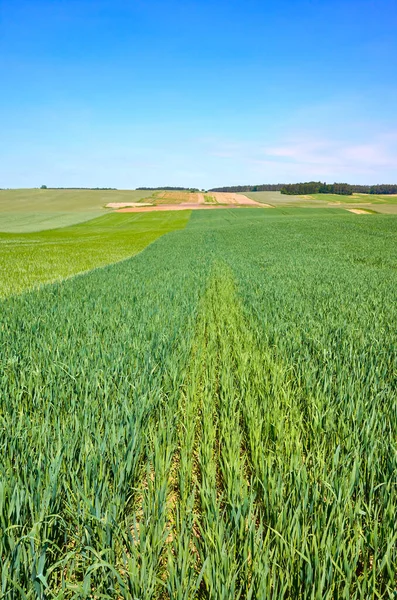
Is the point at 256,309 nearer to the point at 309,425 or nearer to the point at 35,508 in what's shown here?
the point at 309,425

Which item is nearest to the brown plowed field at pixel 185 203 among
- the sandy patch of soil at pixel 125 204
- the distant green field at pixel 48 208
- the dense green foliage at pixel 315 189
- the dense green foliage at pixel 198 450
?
the sandy patch of soil at pixel 125 204

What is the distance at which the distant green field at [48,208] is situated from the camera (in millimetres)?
56500

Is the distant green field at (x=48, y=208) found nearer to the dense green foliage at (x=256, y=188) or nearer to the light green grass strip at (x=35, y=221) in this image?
the light green grass strip at (x=35, y=221)

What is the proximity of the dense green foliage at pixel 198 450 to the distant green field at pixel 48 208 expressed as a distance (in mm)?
50545

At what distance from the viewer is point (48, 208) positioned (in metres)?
79.4

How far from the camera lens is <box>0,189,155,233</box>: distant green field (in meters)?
56.5

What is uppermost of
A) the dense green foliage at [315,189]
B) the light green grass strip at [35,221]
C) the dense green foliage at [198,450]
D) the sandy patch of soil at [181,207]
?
the dense green foliage at [315,189]

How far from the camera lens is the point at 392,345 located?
4648 millimetres

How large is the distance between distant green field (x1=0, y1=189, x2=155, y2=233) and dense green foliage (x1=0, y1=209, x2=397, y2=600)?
50.5 m

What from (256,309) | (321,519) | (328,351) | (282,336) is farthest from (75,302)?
(321,519)

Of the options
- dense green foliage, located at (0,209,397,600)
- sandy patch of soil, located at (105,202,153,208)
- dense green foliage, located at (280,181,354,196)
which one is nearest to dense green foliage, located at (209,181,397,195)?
dense green foliage, located at (280,181,354,196)

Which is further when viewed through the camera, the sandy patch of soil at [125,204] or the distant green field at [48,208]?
the sandy patch of soil at [125,204]

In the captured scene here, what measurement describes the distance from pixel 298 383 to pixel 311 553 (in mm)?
2108

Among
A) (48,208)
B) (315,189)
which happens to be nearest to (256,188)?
(315,189)
